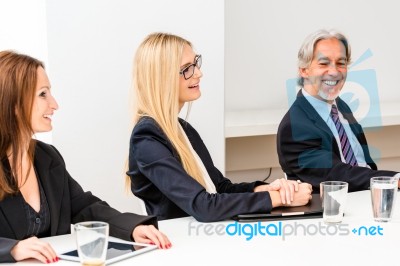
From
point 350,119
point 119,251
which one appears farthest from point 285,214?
point 350,119

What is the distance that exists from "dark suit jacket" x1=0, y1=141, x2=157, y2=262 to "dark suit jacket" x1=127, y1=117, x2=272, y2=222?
178mm

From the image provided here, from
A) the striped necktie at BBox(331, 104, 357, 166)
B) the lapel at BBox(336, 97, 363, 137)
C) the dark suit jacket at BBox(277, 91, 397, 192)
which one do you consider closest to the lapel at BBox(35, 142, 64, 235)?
the dark suit jacket at BBox(277, 91, 397, 192)

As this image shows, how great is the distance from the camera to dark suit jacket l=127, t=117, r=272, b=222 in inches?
81.7

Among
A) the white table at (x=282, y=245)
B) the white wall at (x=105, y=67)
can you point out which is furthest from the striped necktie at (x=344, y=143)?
the white table at (x=282, y=245)

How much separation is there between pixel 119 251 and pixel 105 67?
137 centimetres

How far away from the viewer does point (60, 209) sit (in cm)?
207

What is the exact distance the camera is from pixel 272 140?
12.6ft

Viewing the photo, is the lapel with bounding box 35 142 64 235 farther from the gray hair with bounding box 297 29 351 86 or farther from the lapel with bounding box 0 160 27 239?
the gray hair with bounding box 297 29 351 86

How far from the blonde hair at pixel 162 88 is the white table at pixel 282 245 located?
278 mm

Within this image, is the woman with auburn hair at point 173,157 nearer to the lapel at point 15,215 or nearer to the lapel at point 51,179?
the lapel at point 51,179

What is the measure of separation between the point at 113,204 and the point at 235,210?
3.74ft

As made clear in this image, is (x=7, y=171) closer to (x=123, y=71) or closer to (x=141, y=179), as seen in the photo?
(x=141, y=179)

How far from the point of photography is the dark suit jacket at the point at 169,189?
2074 mm

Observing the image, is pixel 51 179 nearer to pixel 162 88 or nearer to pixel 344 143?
pixel 162 88
